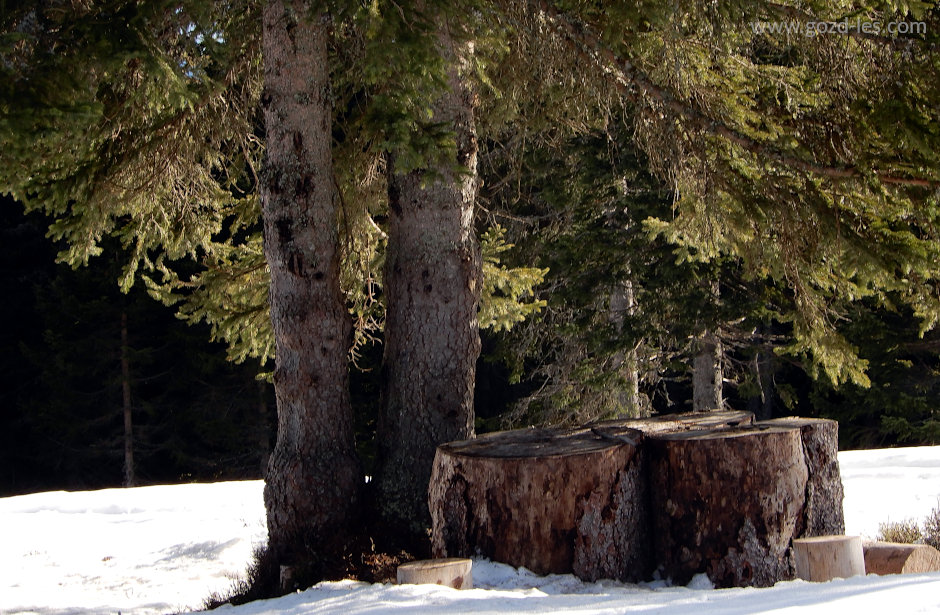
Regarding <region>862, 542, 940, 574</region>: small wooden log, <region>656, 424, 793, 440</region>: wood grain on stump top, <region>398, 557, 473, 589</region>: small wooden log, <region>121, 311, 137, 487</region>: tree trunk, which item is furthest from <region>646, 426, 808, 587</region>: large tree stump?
<region>121, 311, 137, 487</region>: tree trunk

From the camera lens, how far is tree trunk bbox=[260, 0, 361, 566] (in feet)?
20.8

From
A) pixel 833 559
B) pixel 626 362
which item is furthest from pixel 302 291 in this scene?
pixel 626 362

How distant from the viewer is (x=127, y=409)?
20438 millimetres

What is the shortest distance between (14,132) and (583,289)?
7.68 meters

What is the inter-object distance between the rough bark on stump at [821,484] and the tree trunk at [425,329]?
8.13 feet

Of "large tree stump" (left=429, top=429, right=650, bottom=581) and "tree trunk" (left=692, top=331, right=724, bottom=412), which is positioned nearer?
"large tree stump" (left=429, top=429, right=650, bottom=581)

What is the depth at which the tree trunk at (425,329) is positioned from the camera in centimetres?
659

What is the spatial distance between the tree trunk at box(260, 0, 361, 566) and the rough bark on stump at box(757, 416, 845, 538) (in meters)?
3.17

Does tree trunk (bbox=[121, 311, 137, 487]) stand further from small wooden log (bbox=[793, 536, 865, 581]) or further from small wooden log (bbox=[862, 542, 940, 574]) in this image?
small wooden log (bbox=[793, 536, 865, 581])

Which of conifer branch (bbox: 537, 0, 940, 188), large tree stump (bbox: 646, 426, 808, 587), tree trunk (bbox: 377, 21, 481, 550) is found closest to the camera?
large tree stump (bbox: 646, 426, 808, 587)

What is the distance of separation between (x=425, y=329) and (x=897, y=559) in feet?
11.4

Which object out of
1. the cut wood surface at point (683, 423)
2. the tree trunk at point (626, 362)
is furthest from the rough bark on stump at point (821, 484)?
the tree trunk at point (626, 362)

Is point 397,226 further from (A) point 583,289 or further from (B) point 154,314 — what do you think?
(B) point 154,314

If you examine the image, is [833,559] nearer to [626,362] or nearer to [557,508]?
[557,508]
